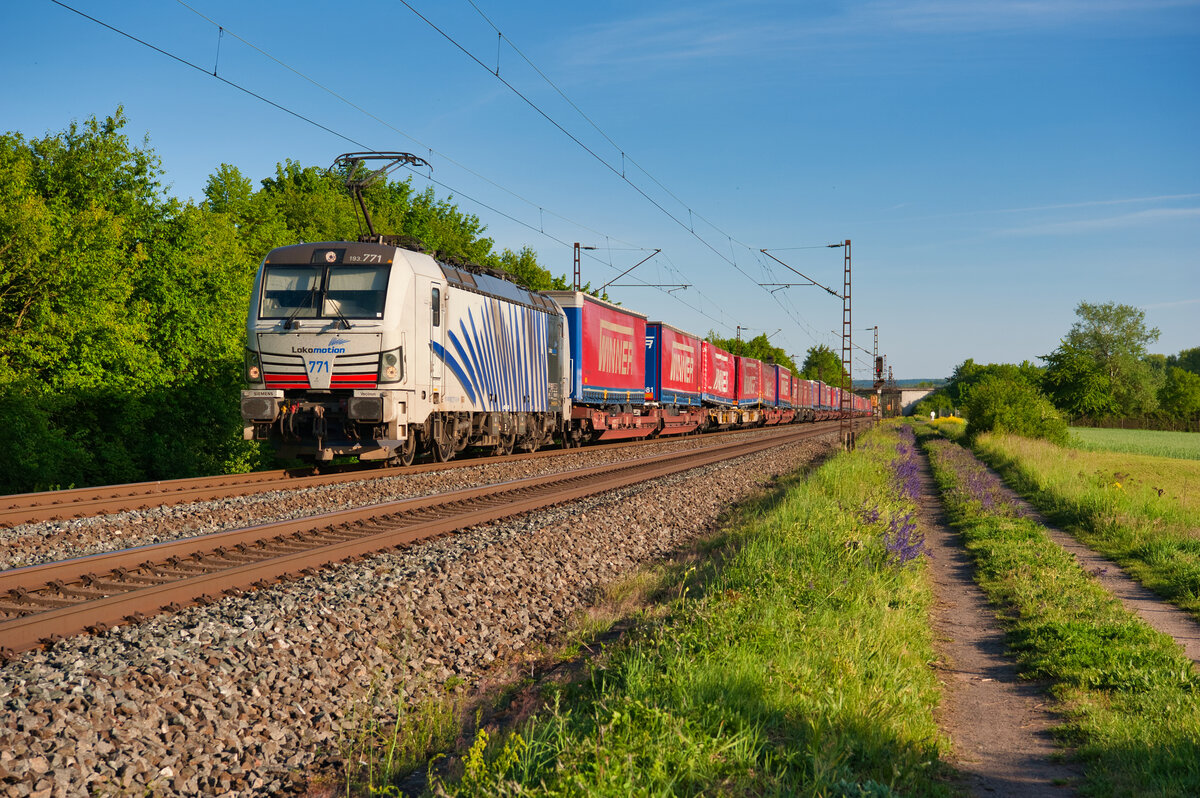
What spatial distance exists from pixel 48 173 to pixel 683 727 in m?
31.2

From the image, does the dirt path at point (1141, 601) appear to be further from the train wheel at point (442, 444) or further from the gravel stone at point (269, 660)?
the train wheel at point (442, 444)

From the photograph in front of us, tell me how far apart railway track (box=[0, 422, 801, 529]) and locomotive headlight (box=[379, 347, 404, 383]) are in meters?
1.83

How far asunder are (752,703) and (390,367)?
1079 centimetres

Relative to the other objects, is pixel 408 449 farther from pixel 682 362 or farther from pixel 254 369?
pixel 682 362

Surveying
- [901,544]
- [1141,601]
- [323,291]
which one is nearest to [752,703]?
[901,544]

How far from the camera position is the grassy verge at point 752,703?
352 cm

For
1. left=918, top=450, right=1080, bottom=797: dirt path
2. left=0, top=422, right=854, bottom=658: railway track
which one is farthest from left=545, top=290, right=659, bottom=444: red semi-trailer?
left=918, top=450, right=1080, bottom=797: dirt path

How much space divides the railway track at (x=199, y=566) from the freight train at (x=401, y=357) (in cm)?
310

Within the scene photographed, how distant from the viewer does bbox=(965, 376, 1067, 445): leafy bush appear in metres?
37.5

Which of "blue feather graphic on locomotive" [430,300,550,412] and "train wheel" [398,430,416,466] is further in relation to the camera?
"blue feather graphic on locomotive" [430,300,550,412]

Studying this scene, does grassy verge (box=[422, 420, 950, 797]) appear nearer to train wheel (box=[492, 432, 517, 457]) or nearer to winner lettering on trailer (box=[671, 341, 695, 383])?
train wheel (box=[492, 432, 517, 457])

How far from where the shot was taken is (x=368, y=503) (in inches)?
467

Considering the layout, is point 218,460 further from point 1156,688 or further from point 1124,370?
point 1124,370

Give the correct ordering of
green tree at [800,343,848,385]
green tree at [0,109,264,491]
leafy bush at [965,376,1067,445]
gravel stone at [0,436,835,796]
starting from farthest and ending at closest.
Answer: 1. green tree at [800,343,848,385]
2. leafy bush at [965,376,1067,445]
3. green tree at [0,109,264,491]
4. gravel stone at [0,436,835,796]
